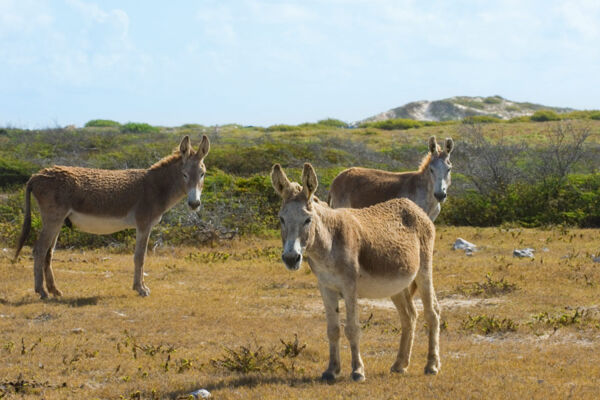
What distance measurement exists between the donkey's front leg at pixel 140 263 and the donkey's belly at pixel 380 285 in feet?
19.6

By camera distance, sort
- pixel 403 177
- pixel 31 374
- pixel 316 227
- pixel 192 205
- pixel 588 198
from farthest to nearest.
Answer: pixel 588 198 → pixel 403 177 → pixel 192 205 → pixel 31 374 → pixel 316 227

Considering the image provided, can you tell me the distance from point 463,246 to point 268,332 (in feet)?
26.6

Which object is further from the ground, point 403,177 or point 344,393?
point 403,177

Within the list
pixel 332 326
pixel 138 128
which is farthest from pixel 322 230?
pixel 138 128

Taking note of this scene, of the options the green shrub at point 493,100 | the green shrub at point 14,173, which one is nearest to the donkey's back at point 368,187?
the green shrub at point 14,173

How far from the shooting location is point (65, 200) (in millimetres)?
11305

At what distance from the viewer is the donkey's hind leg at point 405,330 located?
23.3 ft

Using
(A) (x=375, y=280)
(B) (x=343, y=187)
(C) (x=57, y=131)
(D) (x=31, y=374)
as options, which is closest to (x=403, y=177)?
(B) (x=343, y=187)

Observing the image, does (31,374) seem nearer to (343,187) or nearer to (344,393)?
(344,393)

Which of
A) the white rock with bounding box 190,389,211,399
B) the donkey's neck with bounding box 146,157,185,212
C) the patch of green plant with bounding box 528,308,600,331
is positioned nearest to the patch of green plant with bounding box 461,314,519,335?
the patch of green plant with bounding box 528,308,600,331

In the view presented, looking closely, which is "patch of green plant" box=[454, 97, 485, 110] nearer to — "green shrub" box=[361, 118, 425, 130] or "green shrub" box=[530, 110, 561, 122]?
"green shrub" box=[530, 110, 561, 122]

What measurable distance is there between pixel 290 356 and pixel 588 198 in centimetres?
1489

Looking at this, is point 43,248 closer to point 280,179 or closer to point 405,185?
point 280,179

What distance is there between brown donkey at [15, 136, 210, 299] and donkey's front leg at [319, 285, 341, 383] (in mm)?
5665
